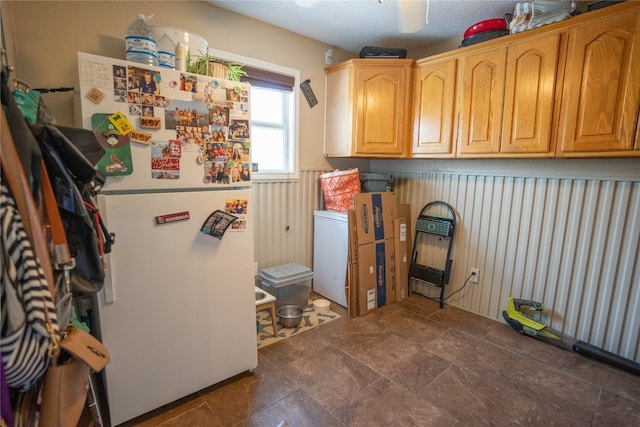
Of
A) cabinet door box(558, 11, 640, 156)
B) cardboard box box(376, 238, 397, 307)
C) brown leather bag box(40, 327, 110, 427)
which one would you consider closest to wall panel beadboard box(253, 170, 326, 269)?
cardboard box box(376, 238, 397, 307)

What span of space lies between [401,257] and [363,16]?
7.03 feet

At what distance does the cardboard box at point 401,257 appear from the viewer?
119 inches

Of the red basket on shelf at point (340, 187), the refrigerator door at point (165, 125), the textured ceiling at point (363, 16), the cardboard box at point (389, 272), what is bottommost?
the cardboard box at point (389, 272)

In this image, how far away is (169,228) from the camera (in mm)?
1542

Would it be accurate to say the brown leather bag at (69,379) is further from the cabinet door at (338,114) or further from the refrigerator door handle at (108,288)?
the cabinet door at (338,114)

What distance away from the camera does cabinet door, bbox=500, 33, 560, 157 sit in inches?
80.8

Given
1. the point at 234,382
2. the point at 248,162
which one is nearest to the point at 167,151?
the point at 248,162

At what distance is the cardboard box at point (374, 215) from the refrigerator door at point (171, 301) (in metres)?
1.23

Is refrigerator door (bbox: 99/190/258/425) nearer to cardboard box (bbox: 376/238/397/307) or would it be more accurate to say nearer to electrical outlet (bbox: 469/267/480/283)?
cardboard box (bbox: 376/238/397/307)

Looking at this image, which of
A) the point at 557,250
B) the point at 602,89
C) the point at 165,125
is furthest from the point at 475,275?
the point at 165,125

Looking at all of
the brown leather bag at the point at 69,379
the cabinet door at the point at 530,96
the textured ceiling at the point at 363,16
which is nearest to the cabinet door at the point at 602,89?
the cabinet door at the point at 530,96

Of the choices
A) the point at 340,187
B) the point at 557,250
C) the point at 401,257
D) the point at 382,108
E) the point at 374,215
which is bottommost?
the point at 401,257

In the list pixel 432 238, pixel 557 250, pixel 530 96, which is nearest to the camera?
pixel 530 96

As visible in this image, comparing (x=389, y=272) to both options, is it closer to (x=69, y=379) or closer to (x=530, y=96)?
(x=530, y=96)
